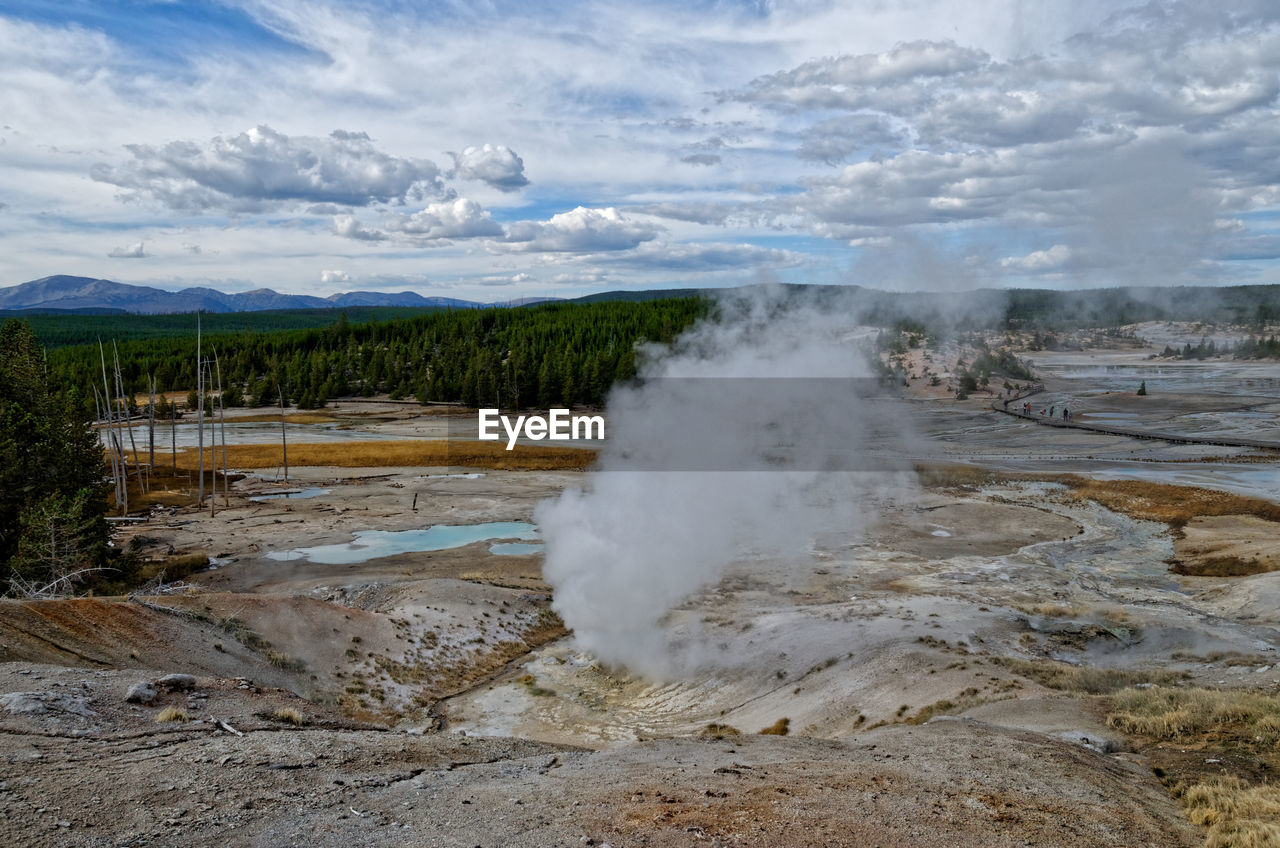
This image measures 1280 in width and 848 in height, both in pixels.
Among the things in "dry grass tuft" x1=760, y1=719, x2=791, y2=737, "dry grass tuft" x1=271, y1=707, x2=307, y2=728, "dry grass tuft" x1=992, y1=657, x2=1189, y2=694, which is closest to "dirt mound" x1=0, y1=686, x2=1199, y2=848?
"dry grass tuft" x1=271, y1=707, x2=307, y2=728

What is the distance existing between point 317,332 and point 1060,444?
134m

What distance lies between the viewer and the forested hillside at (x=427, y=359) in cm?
10694

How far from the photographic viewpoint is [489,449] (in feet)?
235

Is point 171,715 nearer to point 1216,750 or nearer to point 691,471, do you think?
point 1216,750

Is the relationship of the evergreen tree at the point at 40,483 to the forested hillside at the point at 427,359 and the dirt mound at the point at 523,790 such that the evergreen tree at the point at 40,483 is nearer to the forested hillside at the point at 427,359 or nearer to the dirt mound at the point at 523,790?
the dirt mound at the point at 523,790

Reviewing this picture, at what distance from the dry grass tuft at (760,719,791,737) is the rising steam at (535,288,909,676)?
4.04m

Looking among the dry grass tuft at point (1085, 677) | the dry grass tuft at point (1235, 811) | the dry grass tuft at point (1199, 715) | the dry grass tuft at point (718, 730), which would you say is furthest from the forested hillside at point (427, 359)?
the dry grass tuft at point (1235, 811)

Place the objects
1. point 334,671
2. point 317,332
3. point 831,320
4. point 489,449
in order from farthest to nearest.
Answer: point 317,332 < point 489,449 < point 831,320 < point 334,671

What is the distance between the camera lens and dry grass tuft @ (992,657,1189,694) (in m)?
18.9

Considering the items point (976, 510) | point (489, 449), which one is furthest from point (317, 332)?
point (976, 510)

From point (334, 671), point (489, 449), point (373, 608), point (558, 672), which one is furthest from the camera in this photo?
point (489, 449)

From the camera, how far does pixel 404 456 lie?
67.6 m

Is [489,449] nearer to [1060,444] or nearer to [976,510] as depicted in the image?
[976,510]

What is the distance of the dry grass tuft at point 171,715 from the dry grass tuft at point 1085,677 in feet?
61.2
